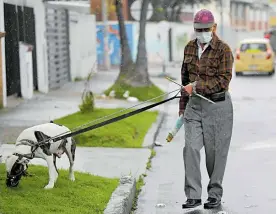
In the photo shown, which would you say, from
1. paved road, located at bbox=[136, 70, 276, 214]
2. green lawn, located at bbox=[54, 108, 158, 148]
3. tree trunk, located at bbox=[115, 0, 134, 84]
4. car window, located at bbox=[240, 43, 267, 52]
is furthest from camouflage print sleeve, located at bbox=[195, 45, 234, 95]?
car window, located at bbox=[240, 43, 267, 52]

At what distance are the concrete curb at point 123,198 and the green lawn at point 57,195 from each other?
64 mm

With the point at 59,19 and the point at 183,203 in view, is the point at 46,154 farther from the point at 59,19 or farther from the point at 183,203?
the point at 59,19

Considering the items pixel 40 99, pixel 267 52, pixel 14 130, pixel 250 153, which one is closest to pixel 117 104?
pixel 40 99

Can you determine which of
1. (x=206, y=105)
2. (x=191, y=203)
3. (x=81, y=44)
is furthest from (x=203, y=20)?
(x=81, y=44)

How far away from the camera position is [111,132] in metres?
12.7

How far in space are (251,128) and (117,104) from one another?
4789 millimetres

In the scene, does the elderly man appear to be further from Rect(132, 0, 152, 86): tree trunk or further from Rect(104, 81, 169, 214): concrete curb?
Rect(132, 0, 152, 86): tree trunk

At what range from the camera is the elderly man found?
746cm

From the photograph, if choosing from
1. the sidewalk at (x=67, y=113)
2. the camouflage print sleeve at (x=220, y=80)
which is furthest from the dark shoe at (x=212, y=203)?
the sidewalk at (x=67, y=113)

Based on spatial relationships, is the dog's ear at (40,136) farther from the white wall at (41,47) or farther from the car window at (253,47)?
the car window at (253,47)

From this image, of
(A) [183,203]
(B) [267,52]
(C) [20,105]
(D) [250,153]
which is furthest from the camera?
(B) [267,52]

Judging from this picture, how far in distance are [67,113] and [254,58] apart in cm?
1756

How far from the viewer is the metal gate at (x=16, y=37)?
55.2 feet

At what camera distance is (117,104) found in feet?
63.1
